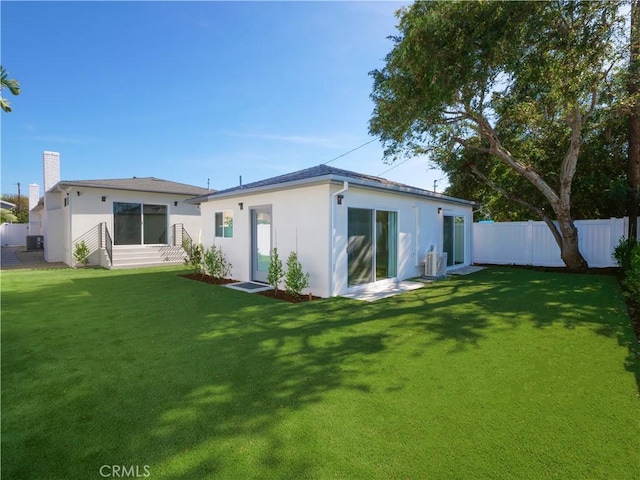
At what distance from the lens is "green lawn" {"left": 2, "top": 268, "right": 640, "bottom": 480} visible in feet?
7.13

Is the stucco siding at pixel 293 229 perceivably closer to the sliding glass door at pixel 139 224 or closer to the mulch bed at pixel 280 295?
the mulch bed at pixel 280 295

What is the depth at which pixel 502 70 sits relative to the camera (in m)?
7.13

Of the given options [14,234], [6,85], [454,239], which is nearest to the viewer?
[6,85]

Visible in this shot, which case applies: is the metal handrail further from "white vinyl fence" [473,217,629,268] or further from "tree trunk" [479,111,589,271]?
"white vinyl fence" [473,217,629,268]

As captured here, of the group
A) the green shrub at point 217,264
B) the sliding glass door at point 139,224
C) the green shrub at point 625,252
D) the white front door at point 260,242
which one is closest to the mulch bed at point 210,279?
the green shrub at point 217,264

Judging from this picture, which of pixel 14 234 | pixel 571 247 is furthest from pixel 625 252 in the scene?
pixel 14 234

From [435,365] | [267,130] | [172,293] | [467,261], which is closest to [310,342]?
[435,365]

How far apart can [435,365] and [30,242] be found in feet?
87.1

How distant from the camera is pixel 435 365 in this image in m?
3.69

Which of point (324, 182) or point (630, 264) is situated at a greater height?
point (324, 182)

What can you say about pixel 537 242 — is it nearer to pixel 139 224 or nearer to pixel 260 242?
pixel 260 242

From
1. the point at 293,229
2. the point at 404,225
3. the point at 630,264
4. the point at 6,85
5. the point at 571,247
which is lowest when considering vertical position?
the point at 630,264

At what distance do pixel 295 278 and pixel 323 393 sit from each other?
171 inches

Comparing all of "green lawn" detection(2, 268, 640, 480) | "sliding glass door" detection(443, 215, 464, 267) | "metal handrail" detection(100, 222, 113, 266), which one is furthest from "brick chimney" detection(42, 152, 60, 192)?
"sliding glass door" detection(443, 215, 464, 267)
